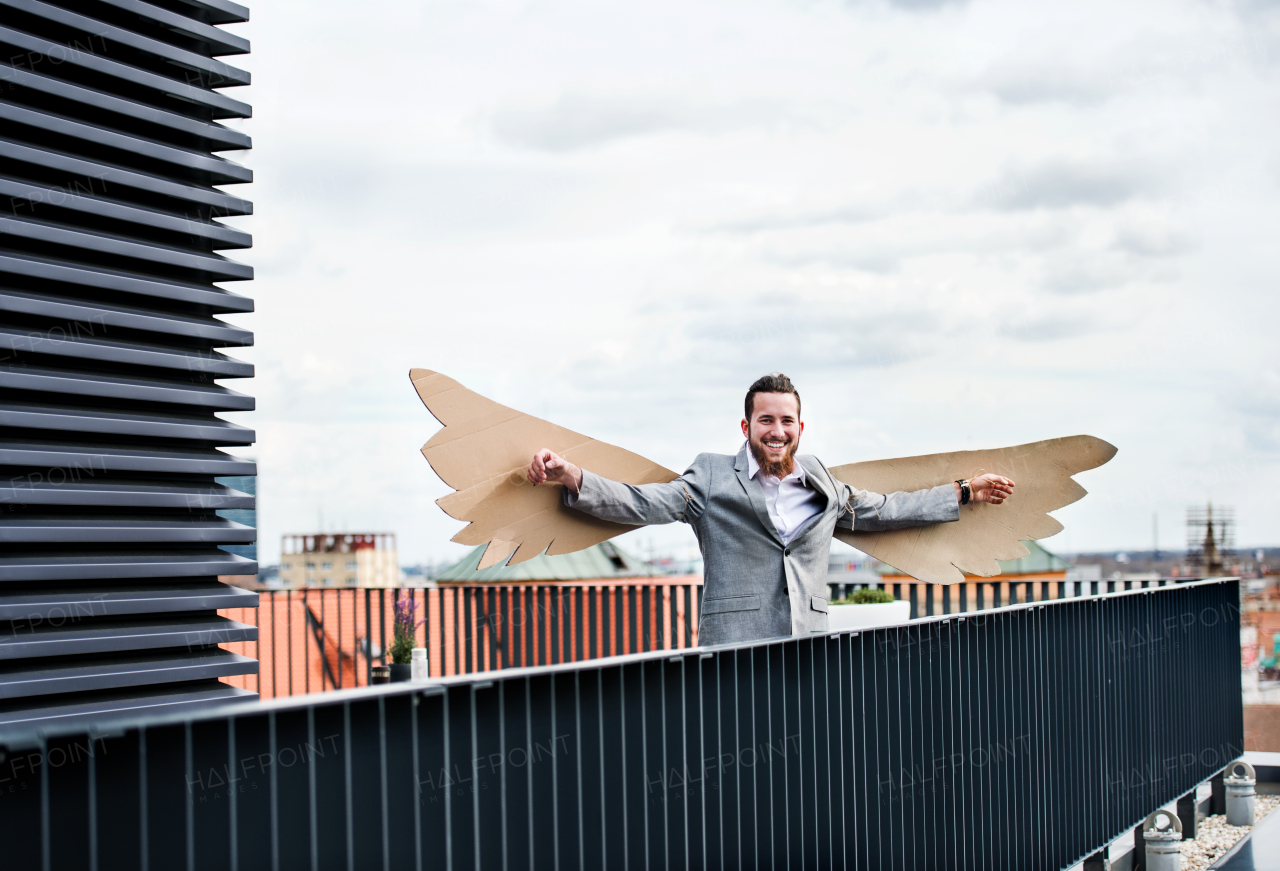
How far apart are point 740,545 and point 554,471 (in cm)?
86

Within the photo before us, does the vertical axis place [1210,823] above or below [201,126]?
below

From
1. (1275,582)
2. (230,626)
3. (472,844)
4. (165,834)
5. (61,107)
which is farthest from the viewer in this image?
(1275,582)

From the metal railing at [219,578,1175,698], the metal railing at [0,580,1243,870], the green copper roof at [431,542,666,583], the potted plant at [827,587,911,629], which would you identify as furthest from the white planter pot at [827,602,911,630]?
the green copper roof at [431,542,666,583]

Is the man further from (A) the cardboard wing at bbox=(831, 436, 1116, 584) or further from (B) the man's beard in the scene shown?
(A) the cardboard wing at bbox=(831, 436, 1116, 584)

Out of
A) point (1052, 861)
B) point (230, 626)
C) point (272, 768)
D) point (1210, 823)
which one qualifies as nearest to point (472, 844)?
point (272, 768)

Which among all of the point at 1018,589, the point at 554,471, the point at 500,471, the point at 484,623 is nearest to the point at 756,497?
the point at 554,471

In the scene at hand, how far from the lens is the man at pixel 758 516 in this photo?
4703 millimetres

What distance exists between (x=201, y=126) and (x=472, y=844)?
269 centimetres

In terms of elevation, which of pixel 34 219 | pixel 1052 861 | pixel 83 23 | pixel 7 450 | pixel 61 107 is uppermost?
pixel 83 23

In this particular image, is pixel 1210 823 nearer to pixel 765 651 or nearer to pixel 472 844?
pixel 765 651

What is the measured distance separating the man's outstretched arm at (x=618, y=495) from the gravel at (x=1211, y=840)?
191 inches

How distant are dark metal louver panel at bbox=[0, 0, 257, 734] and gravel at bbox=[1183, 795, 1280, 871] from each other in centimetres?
643

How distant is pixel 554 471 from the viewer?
14.8 ft

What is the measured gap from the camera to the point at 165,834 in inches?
89.7
